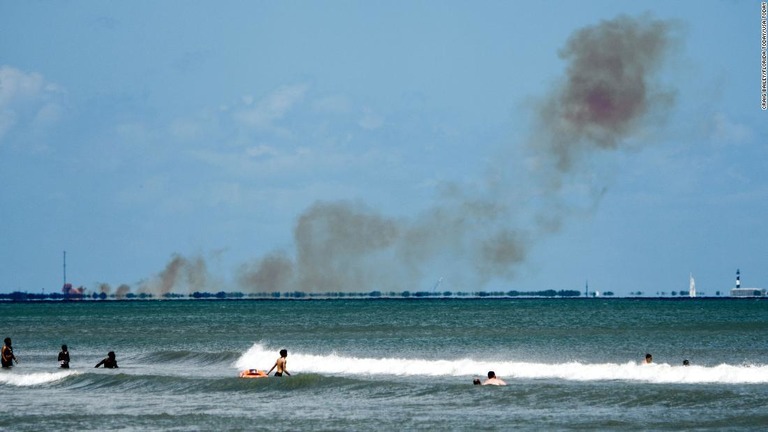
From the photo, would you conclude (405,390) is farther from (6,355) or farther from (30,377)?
(6,355)

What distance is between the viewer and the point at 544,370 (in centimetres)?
5450

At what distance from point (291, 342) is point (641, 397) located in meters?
56.7

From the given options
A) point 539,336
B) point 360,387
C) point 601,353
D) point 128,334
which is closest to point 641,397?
point 360,387

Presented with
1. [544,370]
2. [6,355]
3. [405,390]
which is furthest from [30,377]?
[544,370]

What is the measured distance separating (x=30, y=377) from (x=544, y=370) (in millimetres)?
24134

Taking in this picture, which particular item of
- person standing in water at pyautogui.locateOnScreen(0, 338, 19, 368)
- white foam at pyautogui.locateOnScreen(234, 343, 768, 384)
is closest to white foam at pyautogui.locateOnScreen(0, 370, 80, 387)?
person standing in water at pyautogui.locateOnScreen(0, 338, 19, 368)

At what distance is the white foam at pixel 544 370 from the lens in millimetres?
47719

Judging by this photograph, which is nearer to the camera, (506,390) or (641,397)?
(641,397)

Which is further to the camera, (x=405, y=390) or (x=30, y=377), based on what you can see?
(x=30, y=377)

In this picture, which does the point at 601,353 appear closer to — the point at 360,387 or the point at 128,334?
the point at 360,387

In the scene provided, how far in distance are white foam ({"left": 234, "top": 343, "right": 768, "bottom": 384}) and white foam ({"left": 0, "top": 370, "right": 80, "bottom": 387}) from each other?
1232 centimetres

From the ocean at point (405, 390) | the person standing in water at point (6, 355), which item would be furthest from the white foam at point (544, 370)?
the person standing in water at point (6, 355)

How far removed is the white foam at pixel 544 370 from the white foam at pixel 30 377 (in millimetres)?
12317

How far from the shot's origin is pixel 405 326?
399 feet
